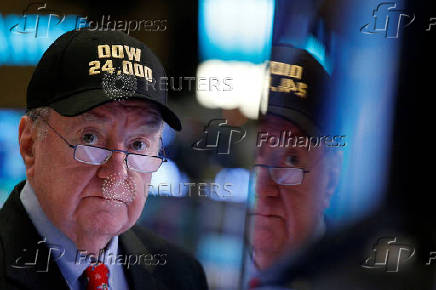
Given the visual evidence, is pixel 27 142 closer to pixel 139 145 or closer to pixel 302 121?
pixel 139 145

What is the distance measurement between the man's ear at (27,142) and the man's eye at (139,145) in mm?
273

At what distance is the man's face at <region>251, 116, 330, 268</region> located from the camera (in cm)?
155

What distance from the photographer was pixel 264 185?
1.55 metres

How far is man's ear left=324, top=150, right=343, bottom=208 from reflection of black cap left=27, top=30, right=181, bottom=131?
0.51m

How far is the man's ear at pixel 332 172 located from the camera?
5.19ft

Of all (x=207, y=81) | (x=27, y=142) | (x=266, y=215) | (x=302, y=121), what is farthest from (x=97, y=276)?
(x=302, y=121)

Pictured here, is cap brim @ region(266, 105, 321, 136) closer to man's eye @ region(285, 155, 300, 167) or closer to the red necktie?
man's eye @ region(285, 155, 300, 167)

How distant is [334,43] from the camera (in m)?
1.60

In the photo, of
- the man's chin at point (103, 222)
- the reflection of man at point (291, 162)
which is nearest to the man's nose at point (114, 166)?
the man's chin at point (103, 222)

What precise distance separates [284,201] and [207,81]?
43cm

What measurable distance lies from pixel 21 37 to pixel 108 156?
0.45 meters

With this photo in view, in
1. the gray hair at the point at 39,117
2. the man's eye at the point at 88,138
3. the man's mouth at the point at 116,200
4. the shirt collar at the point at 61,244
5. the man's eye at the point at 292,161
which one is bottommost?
the shirt collar at the point at 61,244

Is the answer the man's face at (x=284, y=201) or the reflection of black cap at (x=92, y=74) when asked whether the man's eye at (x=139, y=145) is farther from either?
the man's face at (x=284, y=201)

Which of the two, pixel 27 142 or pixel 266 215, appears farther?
pixel 266 215
